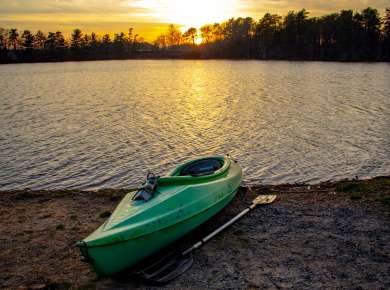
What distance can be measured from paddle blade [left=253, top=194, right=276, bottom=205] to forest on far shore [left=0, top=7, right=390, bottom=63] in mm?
117196

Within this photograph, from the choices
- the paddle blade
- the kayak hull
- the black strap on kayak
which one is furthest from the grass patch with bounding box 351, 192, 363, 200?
the black strap on kayak

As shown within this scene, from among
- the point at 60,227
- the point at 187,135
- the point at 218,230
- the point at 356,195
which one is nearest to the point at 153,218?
the point at 218,230

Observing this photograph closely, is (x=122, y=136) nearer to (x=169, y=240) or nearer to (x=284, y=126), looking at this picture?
(x=284, y=126)

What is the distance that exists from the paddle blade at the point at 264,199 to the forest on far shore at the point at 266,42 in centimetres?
11720

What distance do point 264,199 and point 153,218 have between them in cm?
506

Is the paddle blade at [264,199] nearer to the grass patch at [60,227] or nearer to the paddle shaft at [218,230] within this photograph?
the paddle shaft at [218,230]

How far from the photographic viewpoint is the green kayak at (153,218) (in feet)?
27.2

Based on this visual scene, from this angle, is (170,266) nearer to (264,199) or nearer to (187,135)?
(264,199)

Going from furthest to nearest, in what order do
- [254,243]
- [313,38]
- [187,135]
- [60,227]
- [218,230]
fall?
[313,38]
[187,135]
[60,227]
[218,230]
[254,243]

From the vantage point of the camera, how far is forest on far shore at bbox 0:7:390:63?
11894 centimetres

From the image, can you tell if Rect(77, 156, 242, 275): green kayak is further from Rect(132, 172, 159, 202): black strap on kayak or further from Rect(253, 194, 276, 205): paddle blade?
Rect(253, 194, 276, 205): paddle blade

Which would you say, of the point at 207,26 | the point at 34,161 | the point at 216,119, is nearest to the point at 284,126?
the point at 216,119

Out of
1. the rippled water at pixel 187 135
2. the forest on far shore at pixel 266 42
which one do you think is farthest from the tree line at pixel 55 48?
the rippled water at pixel 187 135

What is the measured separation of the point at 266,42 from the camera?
460 feet
